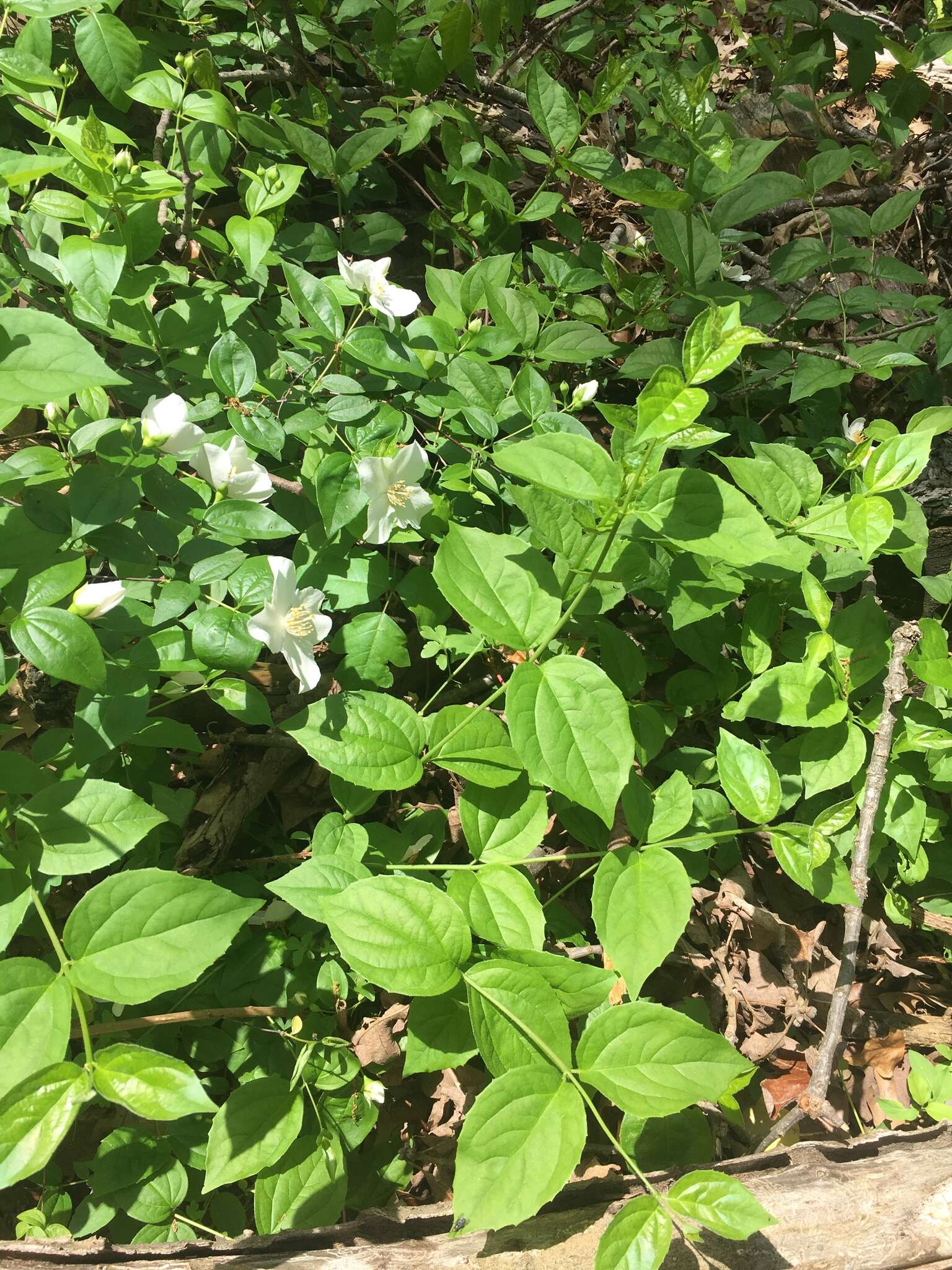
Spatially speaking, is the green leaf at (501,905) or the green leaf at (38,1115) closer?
the green leaf at (38,1115)

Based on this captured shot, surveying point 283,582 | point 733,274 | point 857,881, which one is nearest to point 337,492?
point 283,582

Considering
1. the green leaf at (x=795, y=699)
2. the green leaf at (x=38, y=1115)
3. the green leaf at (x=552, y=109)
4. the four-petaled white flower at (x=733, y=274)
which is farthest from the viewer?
the four-petaled white flower at (x=733, y=274)

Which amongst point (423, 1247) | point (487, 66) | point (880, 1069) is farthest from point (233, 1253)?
point (487, 66)

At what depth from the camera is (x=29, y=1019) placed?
1.06 m

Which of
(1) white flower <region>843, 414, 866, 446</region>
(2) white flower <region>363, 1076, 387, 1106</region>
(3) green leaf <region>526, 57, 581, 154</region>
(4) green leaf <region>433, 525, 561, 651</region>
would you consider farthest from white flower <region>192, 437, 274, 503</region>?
(1) white flower <region>843, 414, 866, 446</region>

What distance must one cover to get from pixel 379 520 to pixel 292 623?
30 cm

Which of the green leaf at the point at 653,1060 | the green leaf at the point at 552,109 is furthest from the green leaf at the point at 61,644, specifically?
the green leaf at the point at 552,109

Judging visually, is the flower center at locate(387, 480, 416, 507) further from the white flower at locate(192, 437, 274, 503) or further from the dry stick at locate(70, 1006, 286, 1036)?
the dry stick at locate(70, 1006, 286, 1036)

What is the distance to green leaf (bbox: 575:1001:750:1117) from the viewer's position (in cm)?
119

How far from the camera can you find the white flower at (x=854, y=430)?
7.22ft

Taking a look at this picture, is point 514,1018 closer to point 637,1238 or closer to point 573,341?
point 637,1238

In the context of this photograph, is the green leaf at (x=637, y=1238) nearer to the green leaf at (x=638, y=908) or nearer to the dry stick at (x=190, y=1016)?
the green leaf at (x=638, y=908)

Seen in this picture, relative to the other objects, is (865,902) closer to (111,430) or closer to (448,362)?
(448,362)

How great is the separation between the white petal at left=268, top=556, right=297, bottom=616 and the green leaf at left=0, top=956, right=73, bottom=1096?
0.62m
